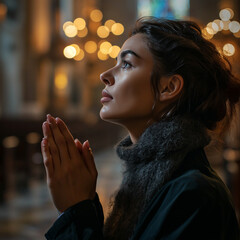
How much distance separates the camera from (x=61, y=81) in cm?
1689

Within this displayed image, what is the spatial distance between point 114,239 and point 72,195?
209mm

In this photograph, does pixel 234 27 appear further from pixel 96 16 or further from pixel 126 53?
A: pixel 126 53

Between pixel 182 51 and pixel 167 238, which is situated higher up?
pixel 182 51

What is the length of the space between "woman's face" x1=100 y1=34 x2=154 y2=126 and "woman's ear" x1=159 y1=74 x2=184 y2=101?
1.6 inches

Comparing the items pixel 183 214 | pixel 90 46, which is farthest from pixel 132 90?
pixel 90 46

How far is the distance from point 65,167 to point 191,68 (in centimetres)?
52

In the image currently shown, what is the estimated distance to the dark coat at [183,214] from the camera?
100cm

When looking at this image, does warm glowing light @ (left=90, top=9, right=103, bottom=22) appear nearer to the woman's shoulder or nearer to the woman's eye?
the woman's eye

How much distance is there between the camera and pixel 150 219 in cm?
110

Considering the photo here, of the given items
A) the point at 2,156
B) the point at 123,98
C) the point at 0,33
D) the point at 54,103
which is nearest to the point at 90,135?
the point at 54,103

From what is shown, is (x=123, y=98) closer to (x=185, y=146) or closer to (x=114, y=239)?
(x=185, y=146)

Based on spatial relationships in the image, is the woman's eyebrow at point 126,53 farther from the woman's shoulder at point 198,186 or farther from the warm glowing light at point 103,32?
the warm glowing light at point 103,32

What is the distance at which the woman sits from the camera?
1.13 meters

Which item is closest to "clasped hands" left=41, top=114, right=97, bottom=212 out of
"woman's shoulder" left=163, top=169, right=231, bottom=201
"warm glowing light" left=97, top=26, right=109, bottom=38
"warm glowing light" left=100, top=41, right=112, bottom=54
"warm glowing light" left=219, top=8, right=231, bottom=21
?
"woman's shoulder" left=163, top=169, right=231, bottom=201
